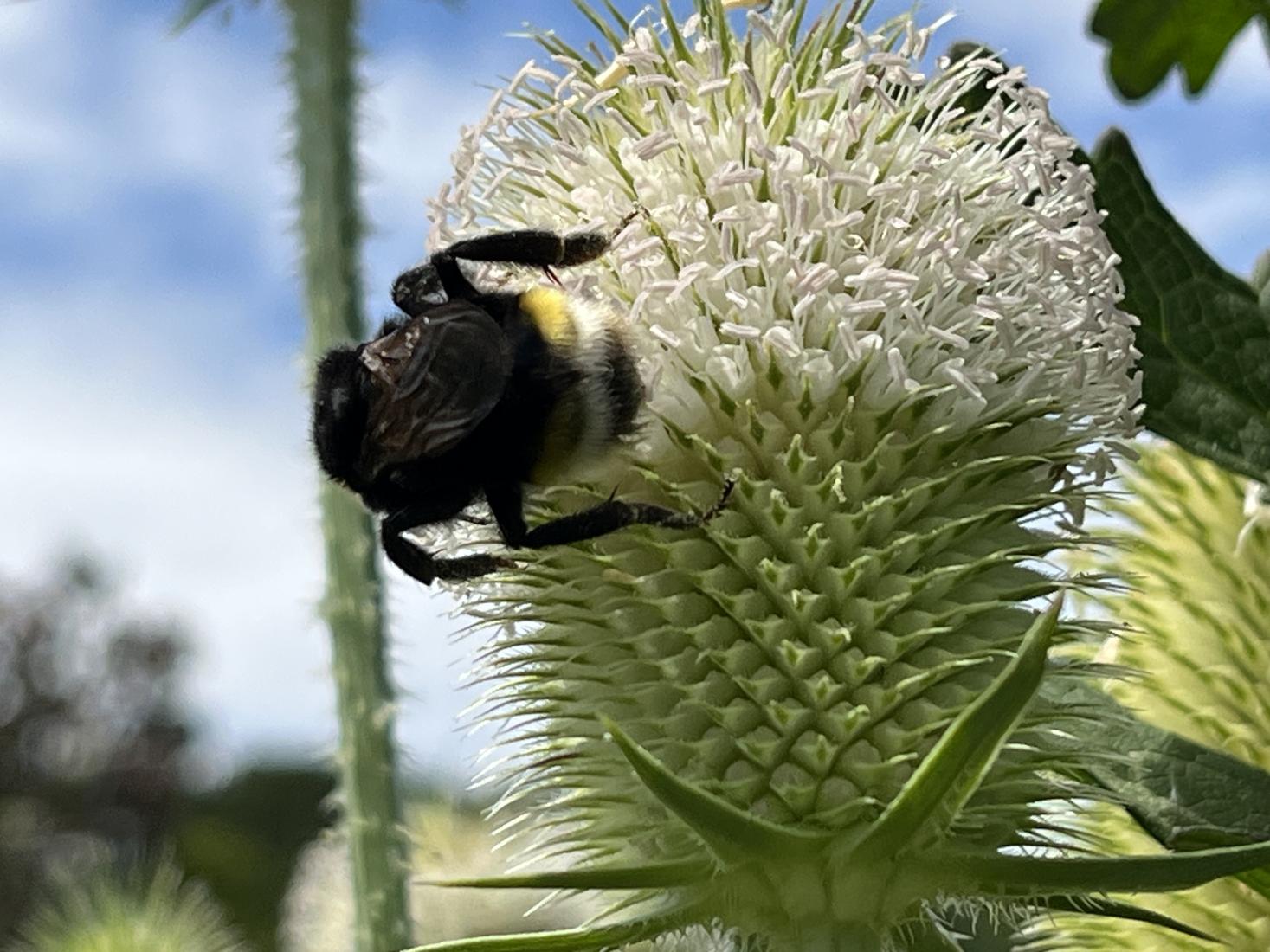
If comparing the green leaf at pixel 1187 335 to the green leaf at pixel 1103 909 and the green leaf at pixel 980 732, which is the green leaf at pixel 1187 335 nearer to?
the green leaf at pixel 1103 909

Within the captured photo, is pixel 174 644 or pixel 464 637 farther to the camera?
pixel 174 644

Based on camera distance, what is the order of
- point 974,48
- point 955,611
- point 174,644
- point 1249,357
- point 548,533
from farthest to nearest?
point 174,644 < point 1249,357 < point 974,48 < point 548,533 < point 955,611

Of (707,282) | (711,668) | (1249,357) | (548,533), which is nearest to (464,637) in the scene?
(548,533)

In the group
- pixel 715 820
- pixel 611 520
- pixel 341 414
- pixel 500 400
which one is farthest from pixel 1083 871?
pixel 341 414

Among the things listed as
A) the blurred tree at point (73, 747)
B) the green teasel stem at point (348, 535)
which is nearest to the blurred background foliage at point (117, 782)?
the blurred tree at point (73, 747)

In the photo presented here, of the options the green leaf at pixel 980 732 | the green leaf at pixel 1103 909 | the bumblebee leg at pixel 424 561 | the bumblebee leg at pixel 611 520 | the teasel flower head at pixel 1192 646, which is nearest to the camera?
the green leaf at pixel 980 732

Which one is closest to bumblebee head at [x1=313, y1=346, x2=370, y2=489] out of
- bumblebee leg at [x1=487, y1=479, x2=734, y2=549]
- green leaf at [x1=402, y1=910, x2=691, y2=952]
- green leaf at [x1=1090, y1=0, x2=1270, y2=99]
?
bumblebee leg at [x1=487, y1=479, x2=734, y2=549]

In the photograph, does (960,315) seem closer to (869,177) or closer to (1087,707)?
(869,177)
